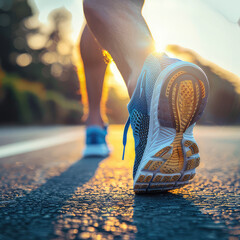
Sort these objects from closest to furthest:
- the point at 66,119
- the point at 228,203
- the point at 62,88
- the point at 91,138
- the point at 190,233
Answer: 1. the point at 190,233
2. the point at 228,203
3. the point at 91,138
4. the point at 66,119
5. the point at 62,88

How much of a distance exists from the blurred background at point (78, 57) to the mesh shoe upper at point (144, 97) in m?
0.14

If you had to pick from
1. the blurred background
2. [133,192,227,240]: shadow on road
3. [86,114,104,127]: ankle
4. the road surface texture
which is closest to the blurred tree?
the blurred background

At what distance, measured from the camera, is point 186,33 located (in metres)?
1.65

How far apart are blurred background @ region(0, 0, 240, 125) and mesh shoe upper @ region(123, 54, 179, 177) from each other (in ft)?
0.47

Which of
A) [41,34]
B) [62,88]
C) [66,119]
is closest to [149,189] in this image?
[66,119]

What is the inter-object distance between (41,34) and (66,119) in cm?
1314

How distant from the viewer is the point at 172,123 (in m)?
0.99

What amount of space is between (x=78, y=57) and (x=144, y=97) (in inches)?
59.0

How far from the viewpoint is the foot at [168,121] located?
38.6 inches

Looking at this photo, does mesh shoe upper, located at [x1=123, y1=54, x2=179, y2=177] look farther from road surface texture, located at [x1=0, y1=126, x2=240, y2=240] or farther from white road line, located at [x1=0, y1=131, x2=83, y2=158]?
white road line, located at [x1=0, y1=131, x2=83, y2=158]

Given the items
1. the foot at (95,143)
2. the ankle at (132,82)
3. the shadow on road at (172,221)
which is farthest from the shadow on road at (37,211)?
the foot at (95,143)

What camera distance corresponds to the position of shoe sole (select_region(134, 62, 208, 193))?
0.98 meters

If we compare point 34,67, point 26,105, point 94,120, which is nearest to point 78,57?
point 94,120

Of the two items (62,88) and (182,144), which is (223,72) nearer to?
(182,144)
